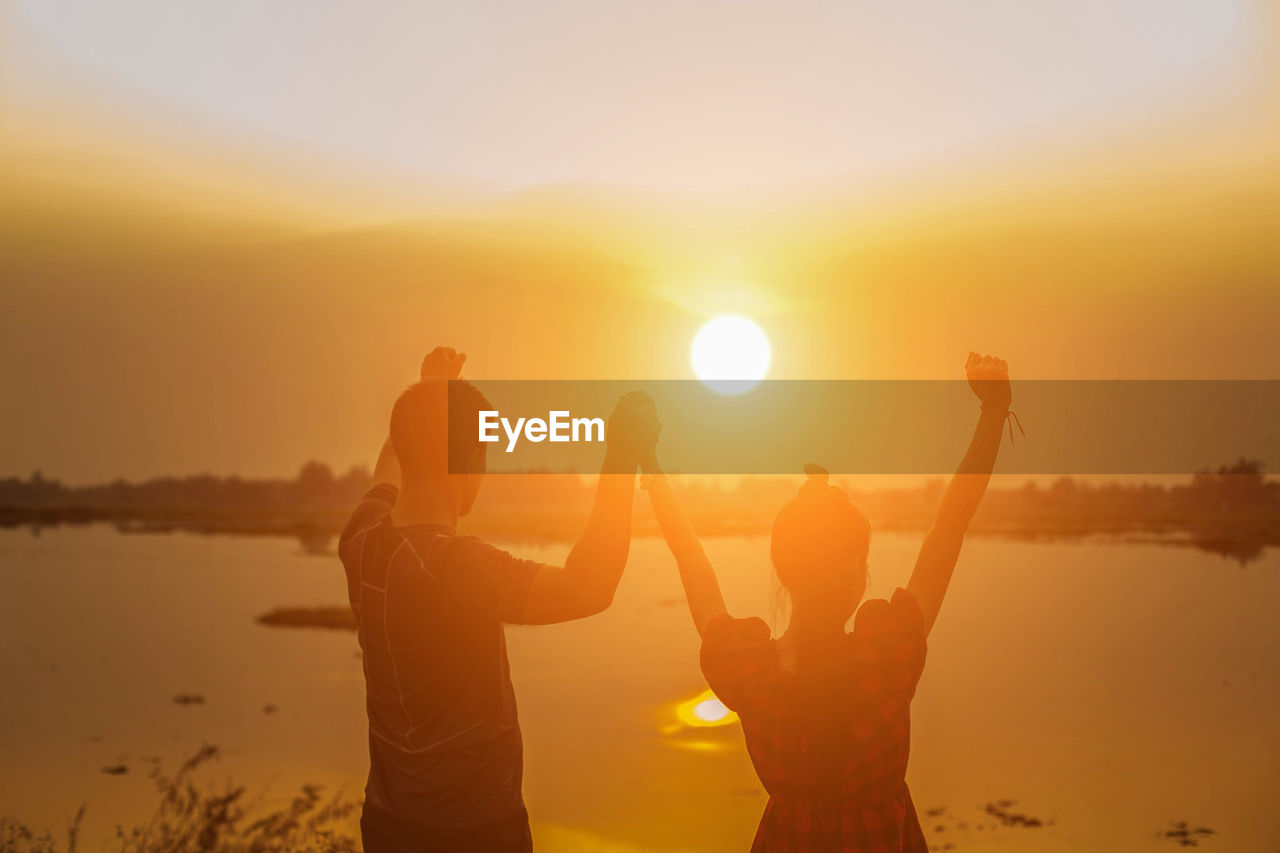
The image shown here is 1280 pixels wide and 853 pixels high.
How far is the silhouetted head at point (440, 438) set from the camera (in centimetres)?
278

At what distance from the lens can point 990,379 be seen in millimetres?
2898

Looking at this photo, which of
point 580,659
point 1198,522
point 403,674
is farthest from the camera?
point 1198,522

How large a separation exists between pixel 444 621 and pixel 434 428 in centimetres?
64

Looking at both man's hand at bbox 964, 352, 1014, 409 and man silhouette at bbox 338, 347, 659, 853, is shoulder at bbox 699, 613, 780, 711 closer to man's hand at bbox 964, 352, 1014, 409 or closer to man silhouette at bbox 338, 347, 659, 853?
man silhouette at bbox 338, 347, 659, 853

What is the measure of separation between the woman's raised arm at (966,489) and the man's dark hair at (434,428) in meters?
1.51

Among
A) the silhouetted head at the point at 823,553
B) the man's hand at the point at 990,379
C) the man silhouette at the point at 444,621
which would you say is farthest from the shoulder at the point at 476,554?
the man's hand at the point at 990,379

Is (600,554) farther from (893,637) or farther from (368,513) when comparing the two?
(368,513)

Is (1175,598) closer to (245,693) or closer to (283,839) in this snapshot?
(245,693)

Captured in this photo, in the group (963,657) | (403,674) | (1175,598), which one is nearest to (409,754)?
(403,674)

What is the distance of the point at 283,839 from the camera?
11.1 m

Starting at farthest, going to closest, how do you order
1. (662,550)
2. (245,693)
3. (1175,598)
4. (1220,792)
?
(662,550) < (1175,598) < (245,693) < (1220,792)

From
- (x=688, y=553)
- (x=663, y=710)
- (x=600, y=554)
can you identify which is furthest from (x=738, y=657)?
(x=663, y=710)

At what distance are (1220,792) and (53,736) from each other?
2922cm

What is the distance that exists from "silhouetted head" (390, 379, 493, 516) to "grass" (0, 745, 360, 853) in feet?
24.8
